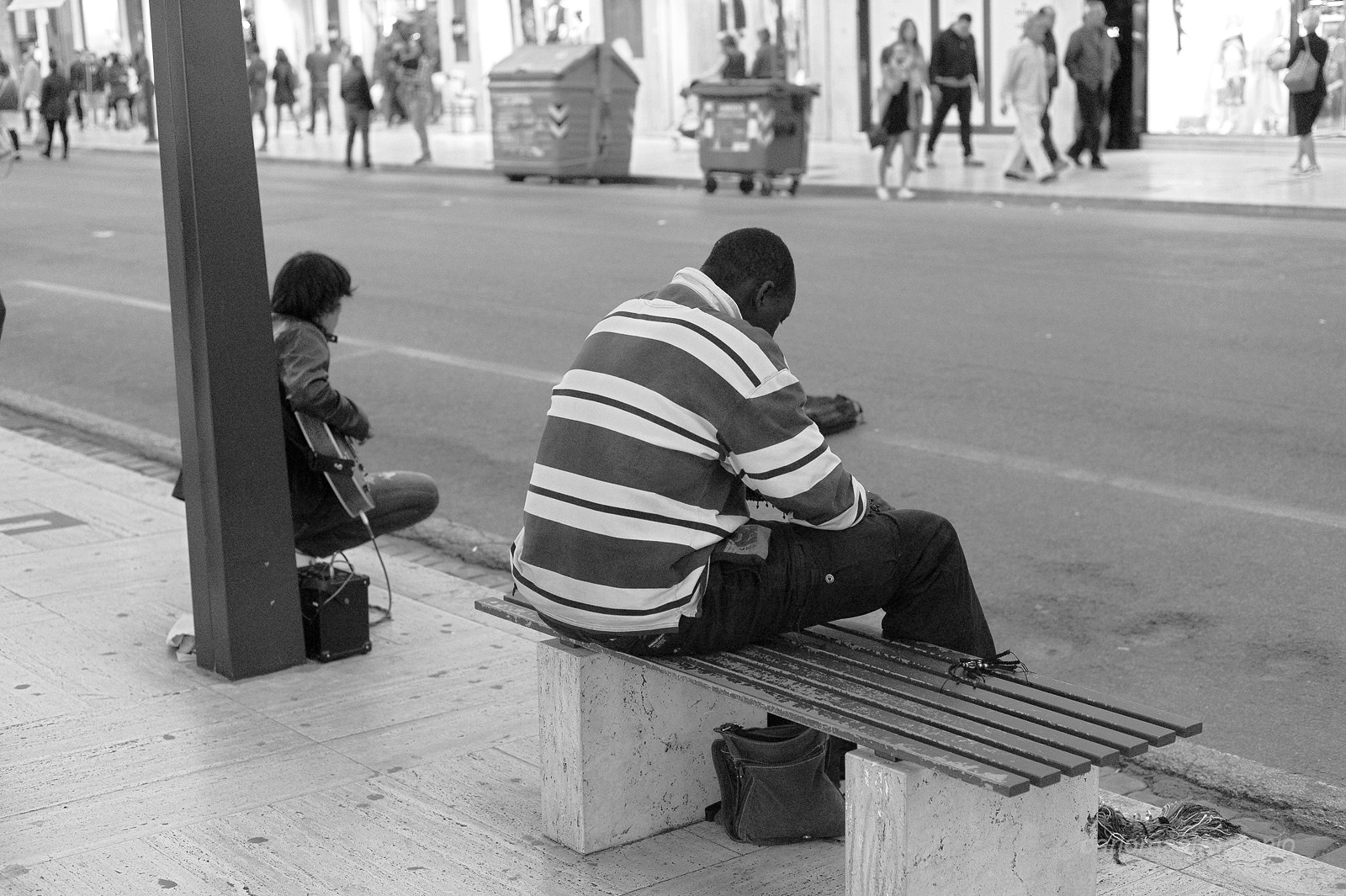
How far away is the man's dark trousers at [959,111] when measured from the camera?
23156 mm

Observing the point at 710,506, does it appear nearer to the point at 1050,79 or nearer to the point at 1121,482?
the point at 1121,482

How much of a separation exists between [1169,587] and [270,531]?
3070 millimetres

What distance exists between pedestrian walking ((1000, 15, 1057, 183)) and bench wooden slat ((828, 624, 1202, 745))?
1747 centimetres

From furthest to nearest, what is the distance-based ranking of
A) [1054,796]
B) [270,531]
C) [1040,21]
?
[1040,21] → [270,531] → [1054,796]

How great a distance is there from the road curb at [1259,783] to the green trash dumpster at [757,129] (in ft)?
55.6

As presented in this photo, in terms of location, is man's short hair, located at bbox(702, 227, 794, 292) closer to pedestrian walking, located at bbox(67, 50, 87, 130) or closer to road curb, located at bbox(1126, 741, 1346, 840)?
road curb, located at bbox(1126, 741, 1346, 840)

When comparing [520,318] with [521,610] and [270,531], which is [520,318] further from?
[521,610]

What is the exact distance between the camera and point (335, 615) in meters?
5.16

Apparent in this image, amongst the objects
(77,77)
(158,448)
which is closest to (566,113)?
(158,448)

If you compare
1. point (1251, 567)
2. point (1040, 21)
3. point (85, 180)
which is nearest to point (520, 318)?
point (1251, 567)

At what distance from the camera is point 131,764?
4.41 meters

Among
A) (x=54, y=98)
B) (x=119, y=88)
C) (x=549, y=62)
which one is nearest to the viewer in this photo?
(x=549, y=62)

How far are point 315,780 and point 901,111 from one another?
1670 centimetres

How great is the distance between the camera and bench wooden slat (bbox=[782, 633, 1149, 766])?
3244 mm
